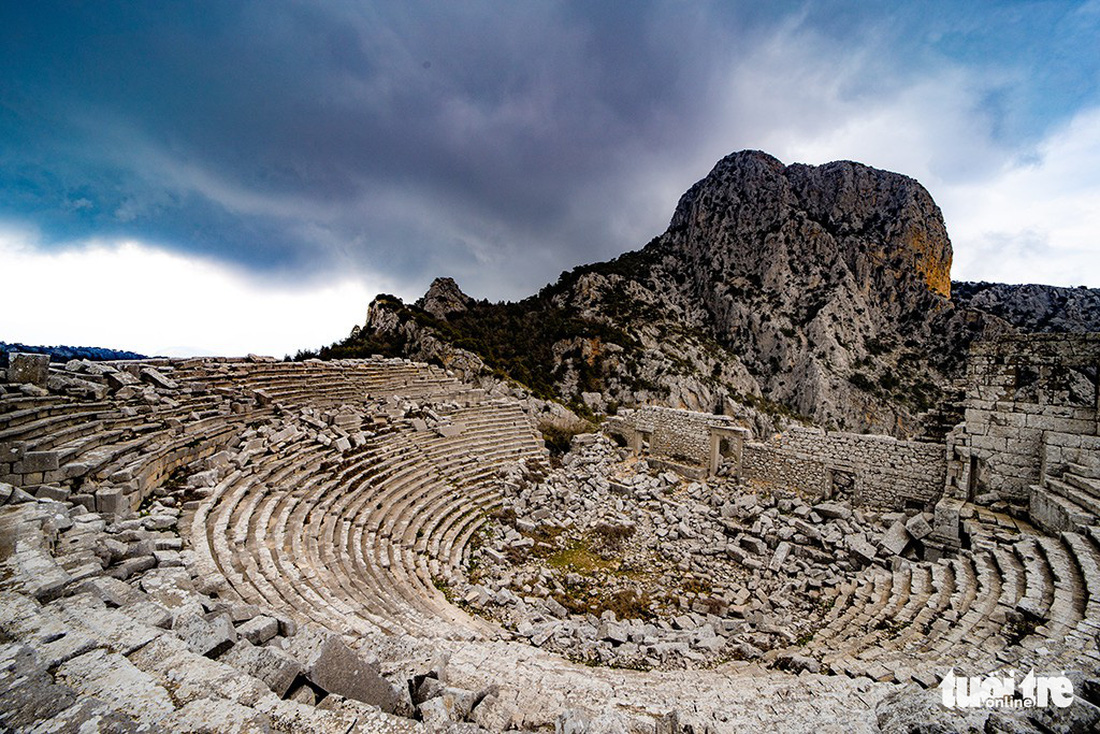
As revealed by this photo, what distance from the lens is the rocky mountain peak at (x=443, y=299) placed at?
4150 centimetres

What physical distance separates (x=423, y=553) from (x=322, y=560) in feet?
8.53

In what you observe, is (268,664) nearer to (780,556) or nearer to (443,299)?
(780,556)

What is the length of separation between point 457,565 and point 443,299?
3572 cm

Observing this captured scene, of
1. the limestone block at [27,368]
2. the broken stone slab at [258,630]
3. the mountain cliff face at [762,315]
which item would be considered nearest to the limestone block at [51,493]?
the limestone block at [27,368]

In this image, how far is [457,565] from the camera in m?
9.66

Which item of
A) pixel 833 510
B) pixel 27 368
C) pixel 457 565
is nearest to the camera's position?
pixel 27 368

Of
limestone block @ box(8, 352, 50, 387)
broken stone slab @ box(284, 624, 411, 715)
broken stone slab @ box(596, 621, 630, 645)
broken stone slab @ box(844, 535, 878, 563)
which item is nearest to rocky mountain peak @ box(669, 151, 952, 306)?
broken stone slab @ box(844, 535, 878, 563)

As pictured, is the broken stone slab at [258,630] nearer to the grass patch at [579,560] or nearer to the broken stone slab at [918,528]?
the grass patch at [579,560]

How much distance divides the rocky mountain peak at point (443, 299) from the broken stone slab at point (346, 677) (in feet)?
126

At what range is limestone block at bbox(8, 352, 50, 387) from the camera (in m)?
7.44

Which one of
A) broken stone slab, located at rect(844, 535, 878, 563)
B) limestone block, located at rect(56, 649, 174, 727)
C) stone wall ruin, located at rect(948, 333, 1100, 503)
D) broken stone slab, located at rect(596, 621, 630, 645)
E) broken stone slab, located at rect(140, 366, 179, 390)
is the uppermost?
stone wall ruin, located at rect(948, 333, 1100, 503)

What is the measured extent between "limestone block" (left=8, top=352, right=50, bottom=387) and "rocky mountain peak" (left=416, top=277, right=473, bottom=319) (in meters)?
33.0

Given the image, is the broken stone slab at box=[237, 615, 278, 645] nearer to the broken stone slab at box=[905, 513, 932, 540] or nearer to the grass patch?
the grass patch

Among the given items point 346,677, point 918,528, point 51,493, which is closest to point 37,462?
point 51,493
